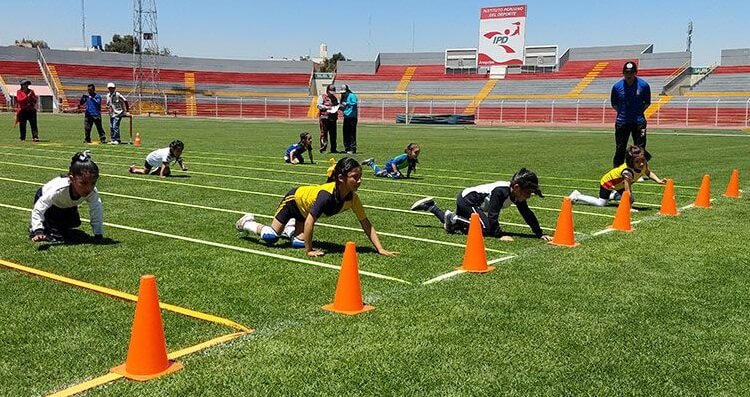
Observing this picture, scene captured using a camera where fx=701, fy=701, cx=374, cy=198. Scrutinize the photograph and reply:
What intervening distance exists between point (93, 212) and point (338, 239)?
2.65m

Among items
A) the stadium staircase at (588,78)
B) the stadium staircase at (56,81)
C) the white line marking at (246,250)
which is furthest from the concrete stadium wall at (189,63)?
the white line marking at (246,250)

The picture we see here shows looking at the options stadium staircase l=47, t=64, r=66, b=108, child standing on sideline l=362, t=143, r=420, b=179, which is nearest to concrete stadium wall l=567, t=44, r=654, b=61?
stadium staircase l=47, t=64, r=66, b=108

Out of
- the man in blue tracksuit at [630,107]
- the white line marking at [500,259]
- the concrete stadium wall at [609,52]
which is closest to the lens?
the white line marking at [500,259]

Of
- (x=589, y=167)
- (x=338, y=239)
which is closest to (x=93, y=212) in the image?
(x=338, y=239)

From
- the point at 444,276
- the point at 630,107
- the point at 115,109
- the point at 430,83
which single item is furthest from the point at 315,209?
the point at 430,83

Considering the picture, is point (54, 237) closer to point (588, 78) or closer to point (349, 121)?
point (349, 121)

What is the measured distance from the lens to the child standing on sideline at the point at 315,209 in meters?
6.74

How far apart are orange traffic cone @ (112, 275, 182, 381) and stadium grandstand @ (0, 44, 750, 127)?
53351 mm

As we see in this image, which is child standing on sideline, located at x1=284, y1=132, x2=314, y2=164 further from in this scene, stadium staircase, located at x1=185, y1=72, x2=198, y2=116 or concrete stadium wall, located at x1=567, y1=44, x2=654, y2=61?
concrete stadium wall, located at x1=567, y1=44, x2=654, y2=61

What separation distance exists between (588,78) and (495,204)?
214 feet

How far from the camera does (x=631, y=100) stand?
535 inches

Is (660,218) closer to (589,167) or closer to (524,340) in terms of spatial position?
(524,340)

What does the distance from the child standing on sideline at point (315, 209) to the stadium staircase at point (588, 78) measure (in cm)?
6238

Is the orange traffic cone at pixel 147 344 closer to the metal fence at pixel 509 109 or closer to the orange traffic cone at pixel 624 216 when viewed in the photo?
the orange traffic cone at pixel 624 216
